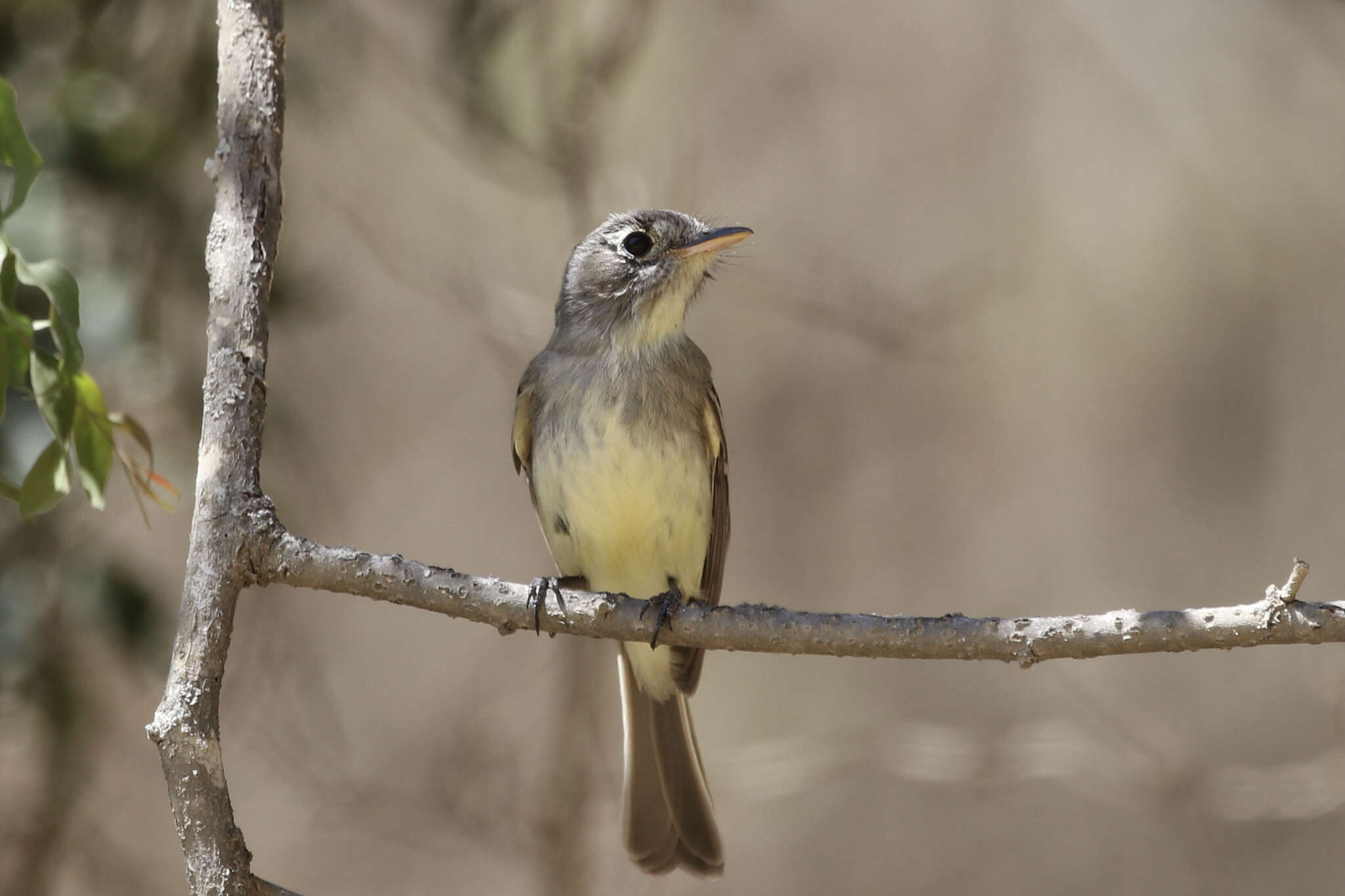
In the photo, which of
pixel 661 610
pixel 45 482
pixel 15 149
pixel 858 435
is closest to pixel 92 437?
pixel 45 482

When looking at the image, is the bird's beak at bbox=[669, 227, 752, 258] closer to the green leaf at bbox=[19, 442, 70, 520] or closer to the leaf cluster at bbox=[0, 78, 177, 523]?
the leaf cluster at bbox=[0, 78, 177, 523]

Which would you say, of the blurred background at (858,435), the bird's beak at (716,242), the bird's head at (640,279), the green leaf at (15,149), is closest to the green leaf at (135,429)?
the green leaf at (15,149)

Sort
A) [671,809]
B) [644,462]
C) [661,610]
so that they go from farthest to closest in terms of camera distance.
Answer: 1. [671,809]
2. [644,462]
3. [661,610]

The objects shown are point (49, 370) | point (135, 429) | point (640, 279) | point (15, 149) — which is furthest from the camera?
point (640, 279)

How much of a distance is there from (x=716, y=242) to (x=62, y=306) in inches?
85.1

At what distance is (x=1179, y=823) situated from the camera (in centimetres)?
661

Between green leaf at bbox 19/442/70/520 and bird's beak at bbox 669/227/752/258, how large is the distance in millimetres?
2131

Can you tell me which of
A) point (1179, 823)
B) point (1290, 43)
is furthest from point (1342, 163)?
point (1179, 823)

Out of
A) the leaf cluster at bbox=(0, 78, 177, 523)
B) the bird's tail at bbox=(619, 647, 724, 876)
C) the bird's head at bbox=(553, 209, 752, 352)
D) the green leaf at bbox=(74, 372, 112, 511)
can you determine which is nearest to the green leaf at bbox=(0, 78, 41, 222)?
the leaf cluster at bbox=(0, 78, 177, 523)

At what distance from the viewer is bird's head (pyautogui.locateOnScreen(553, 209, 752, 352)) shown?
380cm

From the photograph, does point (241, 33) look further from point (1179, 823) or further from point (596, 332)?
point (1179, 823)

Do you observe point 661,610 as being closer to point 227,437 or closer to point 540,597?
point 540,597

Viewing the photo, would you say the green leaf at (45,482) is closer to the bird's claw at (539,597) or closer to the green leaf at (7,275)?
the green leaf at (7,275)

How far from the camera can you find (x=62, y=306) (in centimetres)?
→ 186
